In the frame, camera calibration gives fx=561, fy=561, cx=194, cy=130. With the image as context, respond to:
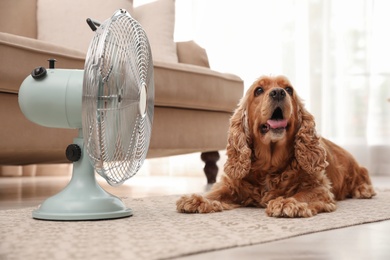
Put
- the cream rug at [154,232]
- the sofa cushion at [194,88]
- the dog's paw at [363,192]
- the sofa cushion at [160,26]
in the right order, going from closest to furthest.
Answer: the cream rug at [154,232]
the dog's paw at [363,192]
the sofa cushion at [194,88]
the sofa cushion at [160,26]

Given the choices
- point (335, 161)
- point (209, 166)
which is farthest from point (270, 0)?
point (335, 161)

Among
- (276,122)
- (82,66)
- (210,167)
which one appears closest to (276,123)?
(276,122)

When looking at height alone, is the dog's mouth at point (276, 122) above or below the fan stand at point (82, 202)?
above

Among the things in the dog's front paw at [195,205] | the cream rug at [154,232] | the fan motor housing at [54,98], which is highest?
the fan motor housing at [54,98]

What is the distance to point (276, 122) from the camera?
6.21 feet

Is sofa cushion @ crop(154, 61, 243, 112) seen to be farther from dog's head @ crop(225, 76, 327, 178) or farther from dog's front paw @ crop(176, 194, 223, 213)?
dog's front paw @ crop(176, 194, 223, 213)

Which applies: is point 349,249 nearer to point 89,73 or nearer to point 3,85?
point 89,73

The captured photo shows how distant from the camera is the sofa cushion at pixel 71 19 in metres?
3.32

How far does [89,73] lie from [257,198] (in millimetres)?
811

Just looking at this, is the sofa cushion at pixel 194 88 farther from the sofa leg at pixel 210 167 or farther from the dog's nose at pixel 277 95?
the dog's nose at pixel 277 95

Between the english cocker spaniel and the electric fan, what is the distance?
11.8 inches

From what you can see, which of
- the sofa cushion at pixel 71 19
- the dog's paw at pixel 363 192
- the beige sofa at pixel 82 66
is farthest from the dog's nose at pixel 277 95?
the sofa cushion at pixel 71 19

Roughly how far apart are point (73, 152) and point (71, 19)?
1.85 metres

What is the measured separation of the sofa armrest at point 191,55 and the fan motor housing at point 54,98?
1848 millimetres
